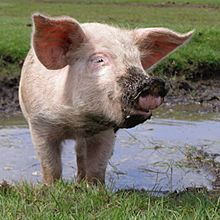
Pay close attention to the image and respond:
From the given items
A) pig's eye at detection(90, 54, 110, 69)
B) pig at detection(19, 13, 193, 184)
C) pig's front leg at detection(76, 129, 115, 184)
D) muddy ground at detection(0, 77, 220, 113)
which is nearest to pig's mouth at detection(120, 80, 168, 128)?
pig at detection(19, 13, 193, 184)

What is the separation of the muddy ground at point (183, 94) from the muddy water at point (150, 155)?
0.75 meters

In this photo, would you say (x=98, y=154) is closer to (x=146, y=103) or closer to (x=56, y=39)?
(x=56, y=39)

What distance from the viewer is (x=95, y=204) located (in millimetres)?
4348

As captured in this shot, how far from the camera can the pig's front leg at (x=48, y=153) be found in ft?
17.3

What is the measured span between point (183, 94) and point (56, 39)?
5.85 metres

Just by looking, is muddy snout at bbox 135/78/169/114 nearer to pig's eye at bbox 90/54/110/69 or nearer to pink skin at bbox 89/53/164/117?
pink skin at bbox 89/53/164/117

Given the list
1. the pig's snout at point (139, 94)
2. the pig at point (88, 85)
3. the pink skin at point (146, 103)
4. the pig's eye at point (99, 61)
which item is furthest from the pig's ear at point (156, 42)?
the pig's snout at point (139, 94)

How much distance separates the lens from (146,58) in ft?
17.0

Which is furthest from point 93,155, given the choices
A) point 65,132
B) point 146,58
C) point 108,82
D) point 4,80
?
point 4,80

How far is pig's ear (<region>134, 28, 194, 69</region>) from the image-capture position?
4.98 m

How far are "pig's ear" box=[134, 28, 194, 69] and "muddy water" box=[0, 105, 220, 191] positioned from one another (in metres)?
1.02

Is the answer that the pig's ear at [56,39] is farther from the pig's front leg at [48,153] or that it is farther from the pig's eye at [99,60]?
the pig's front leg at [48,153]

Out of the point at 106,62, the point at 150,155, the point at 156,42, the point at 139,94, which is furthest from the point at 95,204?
the point at 150,155

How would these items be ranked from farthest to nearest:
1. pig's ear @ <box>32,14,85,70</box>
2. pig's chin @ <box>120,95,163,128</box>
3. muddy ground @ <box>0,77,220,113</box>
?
muddy ground @ <box>0,77,220,113</box> → pig's ear @ <box>32,14,85,70</box> → pig's chin @ <box>120,95,163,128</box>
